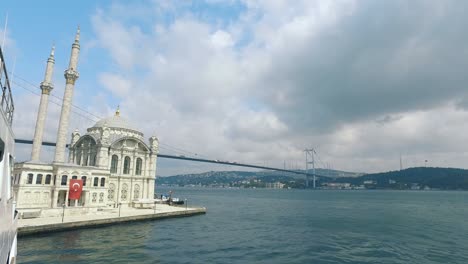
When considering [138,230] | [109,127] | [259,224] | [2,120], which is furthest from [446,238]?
[109,127]

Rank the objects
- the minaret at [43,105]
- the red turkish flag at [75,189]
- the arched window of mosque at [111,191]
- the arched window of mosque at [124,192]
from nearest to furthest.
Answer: the red turkish flag at [75,189]
the minaret at [43,105]
the arched window of mosque at [111,191]
the arched window of mosque at [124,192]

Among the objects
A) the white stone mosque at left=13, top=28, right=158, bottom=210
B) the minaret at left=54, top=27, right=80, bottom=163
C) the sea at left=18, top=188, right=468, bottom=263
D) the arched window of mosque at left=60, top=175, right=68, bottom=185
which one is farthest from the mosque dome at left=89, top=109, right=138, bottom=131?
the sea at left=18, top=188, right=468, bottom=263

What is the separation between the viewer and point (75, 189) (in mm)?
41438

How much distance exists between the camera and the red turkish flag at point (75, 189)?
40844 mm

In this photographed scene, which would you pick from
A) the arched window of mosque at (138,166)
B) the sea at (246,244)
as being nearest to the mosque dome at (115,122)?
the arched window of mosque at (138,166)

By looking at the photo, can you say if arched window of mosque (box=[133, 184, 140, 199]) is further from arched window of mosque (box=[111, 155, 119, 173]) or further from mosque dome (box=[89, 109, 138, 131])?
mosque dome (box=[89, 109, 138, 131])

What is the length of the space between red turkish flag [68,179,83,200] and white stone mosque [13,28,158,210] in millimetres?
753

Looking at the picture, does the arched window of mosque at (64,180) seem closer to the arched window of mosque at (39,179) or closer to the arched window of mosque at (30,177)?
the arched window of mosque at (39,179)

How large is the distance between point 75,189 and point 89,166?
5.97 meters

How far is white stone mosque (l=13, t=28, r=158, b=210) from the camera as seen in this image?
39.2 meters

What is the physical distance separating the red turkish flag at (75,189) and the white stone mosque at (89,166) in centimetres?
75

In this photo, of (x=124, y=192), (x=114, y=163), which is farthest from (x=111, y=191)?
(x=114, y=163)

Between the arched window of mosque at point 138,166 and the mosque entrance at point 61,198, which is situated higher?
the arched window of mosque at point 138,166

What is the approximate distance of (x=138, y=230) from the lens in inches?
1417
